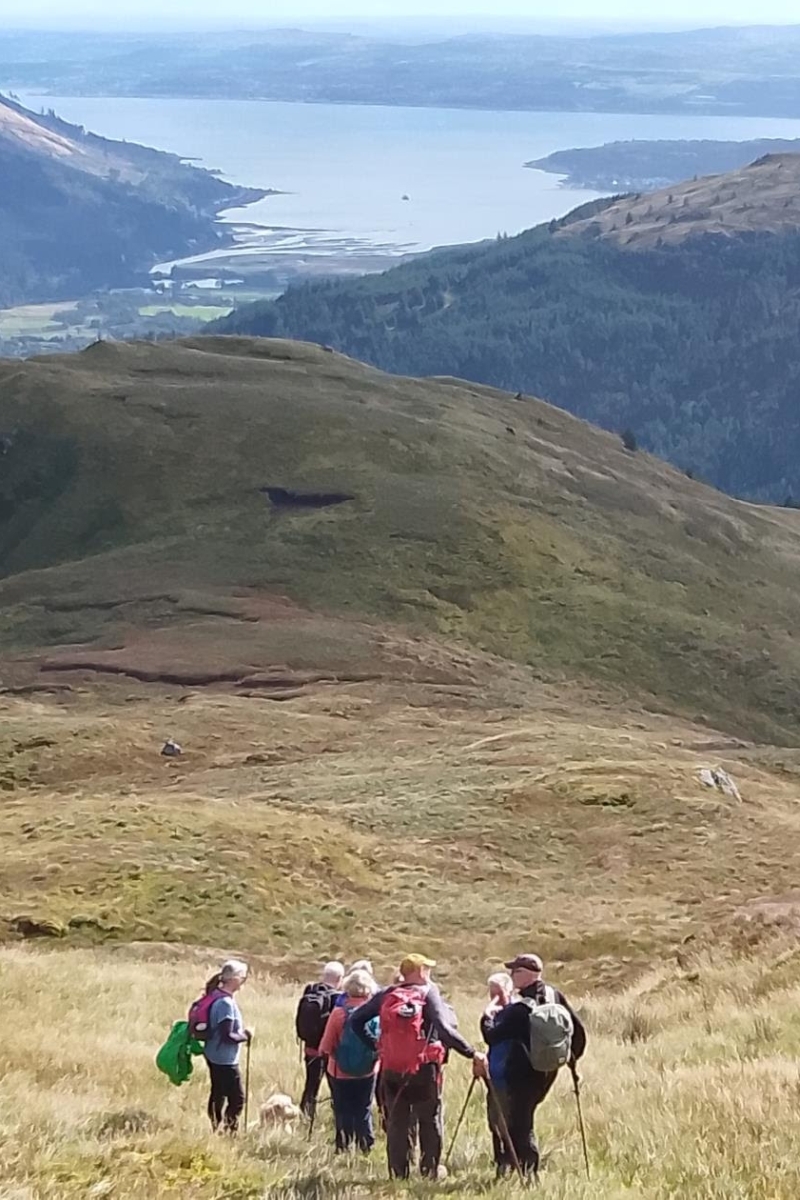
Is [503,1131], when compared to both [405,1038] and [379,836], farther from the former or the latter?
[379,836]

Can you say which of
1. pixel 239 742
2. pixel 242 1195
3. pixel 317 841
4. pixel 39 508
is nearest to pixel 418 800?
pixel 317 841

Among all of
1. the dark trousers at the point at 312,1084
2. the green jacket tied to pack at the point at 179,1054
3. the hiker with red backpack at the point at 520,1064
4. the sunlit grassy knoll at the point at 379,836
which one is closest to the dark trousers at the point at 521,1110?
the hiker with red backpack at the point at 520,1064

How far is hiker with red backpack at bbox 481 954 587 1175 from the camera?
411 inches

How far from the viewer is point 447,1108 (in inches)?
578

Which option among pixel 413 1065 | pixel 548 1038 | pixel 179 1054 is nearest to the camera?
pixel 548 1038

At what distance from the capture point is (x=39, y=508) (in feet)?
334

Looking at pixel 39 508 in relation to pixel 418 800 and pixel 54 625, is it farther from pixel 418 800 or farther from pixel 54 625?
pixel 418 800

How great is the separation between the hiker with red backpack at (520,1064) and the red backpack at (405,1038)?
56 centimetres

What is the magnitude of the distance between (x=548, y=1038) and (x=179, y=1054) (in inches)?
158

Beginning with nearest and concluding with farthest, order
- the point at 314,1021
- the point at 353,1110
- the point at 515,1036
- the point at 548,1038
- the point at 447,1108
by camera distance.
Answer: the point at 548,1038 → the point at 515,1036 → the point at 353,1110 → the point at 314,1021 → the point at 447,1108

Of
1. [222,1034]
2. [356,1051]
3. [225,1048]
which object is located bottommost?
[225,1048]

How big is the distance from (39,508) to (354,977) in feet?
310

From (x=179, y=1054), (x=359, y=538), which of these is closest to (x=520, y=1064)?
(x=179, y=1054)

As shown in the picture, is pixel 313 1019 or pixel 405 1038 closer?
pixel 405 1038
